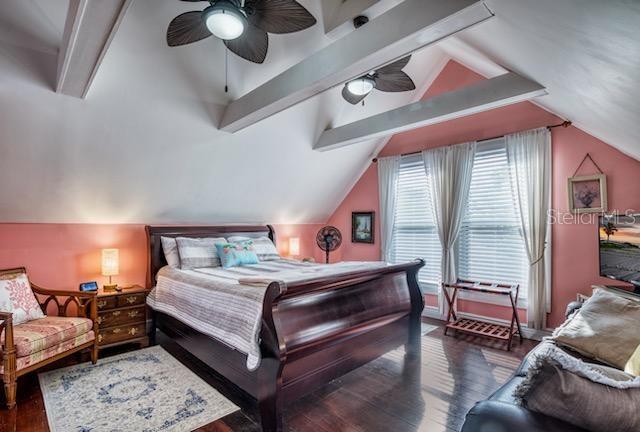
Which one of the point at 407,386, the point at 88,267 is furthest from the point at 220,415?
the point at 88,267

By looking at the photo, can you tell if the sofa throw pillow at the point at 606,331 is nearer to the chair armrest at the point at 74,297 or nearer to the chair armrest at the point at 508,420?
the chair armrest at the point at 508,420

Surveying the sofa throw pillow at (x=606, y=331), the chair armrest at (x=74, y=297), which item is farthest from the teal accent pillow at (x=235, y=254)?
the sofa throw pillow at (x=606, y=331)

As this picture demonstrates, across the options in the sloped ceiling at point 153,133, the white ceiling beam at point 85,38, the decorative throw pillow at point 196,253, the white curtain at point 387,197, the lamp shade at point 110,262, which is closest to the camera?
the white ceiling beam at point 85,38

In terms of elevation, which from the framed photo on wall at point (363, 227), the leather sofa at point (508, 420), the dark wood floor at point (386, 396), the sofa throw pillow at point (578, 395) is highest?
the framed photo on wall at point (363, 227)

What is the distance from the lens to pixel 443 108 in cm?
341

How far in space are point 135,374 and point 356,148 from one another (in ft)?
12.8

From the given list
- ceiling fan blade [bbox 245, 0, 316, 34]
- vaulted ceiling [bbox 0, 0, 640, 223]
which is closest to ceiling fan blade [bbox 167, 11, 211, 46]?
ceiling fan blade [bbox 245, 0, 316, 34]

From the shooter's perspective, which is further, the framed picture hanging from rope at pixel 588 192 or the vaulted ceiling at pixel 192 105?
the framed picture hanging from rope at pixel 588 192

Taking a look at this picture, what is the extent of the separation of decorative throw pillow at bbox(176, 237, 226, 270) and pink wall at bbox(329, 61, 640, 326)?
10.2 ft

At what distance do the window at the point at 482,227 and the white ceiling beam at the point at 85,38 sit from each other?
3.94 meters

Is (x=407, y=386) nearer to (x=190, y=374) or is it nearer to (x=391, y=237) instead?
(x=190, y=374)

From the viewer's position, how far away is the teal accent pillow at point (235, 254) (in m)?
3.97

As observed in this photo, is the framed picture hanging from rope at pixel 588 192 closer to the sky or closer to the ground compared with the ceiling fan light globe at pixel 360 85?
closer to the ground

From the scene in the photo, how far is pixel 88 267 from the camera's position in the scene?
3.61 metres
